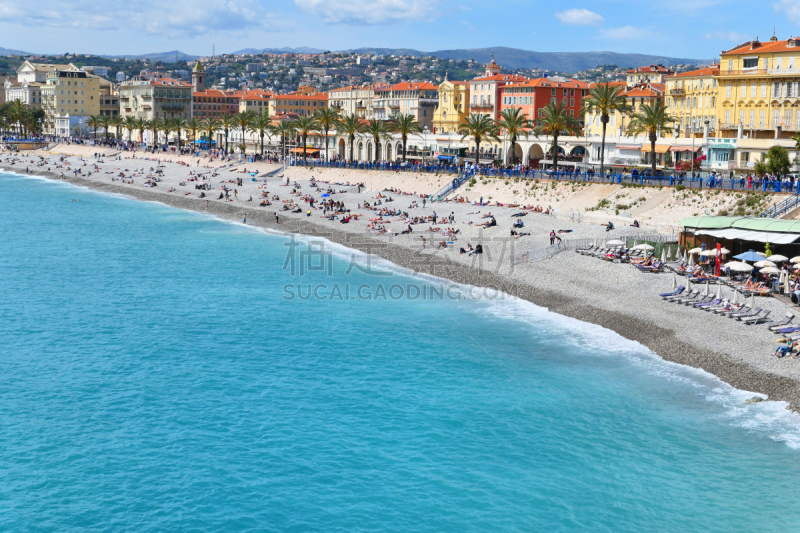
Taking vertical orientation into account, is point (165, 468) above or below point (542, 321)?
below

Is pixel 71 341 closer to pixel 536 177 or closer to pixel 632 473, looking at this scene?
pixel 632 473

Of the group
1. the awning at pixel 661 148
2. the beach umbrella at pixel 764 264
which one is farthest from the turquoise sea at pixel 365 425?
the awning at pixel 661 148

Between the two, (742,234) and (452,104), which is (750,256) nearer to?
(742,234)

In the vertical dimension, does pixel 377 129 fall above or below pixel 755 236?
above

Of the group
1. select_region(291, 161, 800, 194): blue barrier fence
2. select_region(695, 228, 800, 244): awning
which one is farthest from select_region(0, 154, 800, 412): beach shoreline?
select_region(291, 161, 800, 194): blue barrier fence

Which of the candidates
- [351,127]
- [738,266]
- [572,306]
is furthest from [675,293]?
[351,127]

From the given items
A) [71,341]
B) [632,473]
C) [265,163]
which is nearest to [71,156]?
[265,163]
